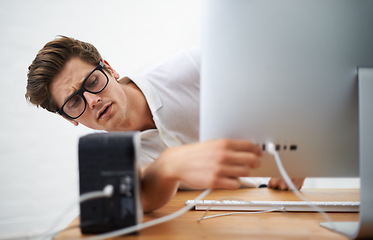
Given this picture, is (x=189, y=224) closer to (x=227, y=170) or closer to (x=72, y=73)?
(x=227, y=170)

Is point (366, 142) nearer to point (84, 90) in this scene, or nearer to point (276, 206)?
point (276, 206)

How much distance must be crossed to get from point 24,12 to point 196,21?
1186 mm

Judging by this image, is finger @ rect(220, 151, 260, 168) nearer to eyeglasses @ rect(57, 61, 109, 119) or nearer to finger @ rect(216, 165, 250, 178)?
finger @ rect(216, 165, 250, 178)

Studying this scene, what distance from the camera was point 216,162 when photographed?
2.17 feet

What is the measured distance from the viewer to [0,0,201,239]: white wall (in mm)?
2104

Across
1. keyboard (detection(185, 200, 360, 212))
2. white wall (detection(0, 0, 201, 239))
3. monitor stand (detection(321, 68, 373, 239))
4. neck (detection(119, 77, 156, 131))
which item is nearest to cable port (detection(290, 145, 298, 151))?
monitor stand (detection(321, 68, 373, 239))

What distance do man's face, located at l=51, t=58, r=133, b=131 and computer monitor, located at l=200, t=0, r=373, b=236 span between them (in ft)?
2.63

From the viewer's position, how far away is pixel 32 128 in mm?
2145

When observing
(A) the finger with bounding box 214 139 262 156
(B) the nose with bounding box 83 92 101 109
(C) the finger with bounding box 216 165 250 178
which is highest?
(B) the nose with bounding box 83 92 101 109

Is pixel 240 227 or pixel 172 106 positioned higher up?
pixel 172 106

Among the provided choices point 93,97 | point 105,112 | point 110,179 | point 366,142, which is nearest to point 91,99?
point 93,97

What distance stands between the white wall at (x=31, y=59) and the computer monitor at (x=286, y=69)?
176 cm

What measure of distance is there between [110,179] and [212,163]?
22 cm

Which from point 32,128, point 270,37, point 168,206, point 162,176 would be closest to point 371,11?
point 270,37
